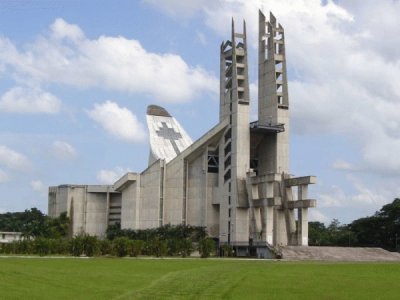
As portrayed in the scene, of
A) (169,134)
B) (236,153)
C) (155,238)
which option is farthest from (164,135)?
(155,238)

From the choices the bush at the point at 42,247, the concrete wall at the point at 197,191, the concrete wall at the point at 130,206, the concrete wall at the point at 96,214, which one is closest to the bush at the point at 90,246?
the bush at the point at 42,247

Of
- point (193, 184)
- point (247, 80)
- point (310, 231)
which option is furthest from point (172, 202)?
point (310, 231)

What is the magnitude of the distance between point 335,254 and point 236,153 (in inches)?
614

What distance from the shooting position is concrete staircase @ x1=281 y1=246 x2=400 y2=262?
65438 millimetres

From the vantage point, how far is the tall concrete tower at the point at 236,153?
75.6 metres

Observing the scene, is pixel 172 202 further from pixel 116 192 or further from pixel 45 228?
pixel 45 228

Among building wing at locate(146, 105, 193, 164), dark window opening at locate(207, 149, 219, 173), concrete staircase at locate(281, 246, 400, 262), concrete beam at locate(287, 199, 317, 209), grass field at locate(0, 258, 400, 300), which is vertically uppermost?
building wing at locate(146, 105, 193, 164)

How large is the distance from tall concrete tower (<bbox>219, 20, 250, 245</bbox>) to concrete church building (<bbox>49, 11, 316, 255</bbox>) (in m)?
0.11

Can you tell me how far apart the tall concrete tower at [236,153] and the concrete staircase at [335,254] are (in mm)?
8195

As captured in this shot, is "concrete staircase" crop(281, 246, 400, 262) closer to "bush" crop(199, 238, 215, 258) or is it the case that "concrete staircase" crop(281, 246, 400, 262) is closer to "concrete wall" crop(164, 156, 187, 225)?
"bush" crop(199, 238, 215, 258)

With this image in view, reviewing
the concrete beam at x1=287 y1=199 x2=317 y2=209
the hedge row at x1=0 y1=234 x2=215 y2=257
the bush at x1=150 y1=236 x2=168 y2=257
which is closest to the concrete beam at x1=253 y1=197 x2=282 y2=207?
the concrete beam at x1=287 y1=199 x2=317 y2=209

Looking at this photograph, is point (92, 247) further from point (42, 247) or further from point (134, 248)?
point (42, 247)

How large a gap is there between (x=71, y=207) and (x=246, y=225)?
85.3 ft

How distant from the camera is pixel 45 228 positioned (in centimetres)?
8956
